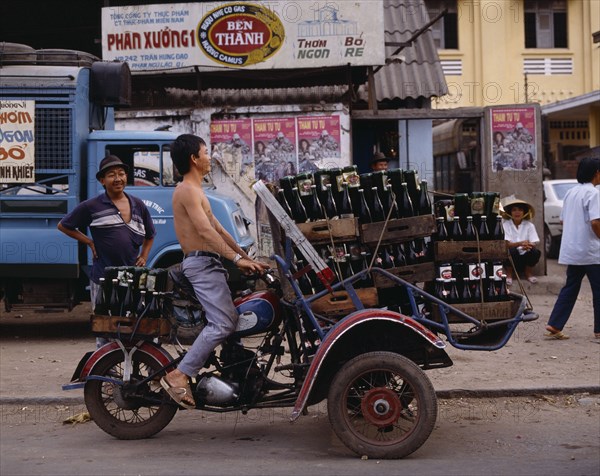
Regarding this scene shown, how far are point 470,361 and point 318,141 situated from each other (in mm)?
5452

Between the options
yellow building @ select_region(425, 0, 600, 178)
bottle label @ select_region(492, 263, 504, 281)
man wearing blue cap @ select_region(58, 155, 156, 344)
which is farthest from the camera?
yellow building @ select_region(425, 0, 600, 178)

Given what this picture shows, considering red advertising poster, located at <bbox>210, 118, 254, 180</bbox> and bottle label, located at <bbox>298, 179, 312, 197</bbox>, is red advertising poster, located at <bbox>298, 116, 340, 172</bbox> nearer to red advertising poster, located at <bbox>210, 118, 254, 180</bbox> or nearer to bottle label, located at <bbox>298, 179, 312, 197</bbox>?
red advertising poster, located at <bbox>210, 118, 254, 180</bbox>

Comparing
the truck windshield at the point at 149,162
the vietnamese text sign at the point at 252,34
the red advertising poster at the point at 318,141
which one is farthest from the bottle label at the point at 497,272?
the vietnamese text sign at the point at 252,34

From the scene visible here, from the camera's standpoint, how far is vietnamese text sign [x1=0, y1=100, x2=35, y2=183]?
9859 millimetres

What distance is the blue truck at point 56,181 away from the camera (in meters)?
9.83

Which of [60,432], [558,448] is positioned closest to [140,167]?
Result: [60,432]

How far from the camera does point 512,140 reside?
44.3 ft

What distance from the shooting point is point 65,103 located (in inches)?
397

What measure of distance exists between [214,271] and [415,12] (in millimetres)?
12799

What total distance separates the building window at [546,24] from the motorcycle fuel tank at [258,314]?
22940mm

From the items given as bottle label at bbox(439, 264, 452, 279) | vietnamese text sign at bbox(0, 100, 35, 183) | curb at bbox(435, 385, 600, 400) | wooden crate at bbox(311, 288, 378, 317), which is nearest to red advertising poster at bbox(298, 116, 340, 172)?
vietnamese text sign at bbox(0, 100, 35, 183)

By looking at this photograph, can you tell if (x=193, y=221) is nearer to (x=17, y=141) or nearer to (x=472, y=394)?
(x=472, y=394)

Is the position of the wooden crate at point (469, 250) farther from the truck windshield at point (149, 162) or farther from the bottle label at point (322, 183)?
the truck windshield at point (149, 162)

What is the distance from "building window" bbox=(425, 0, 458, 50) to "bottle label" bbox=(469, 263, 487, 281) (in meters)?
21.7
